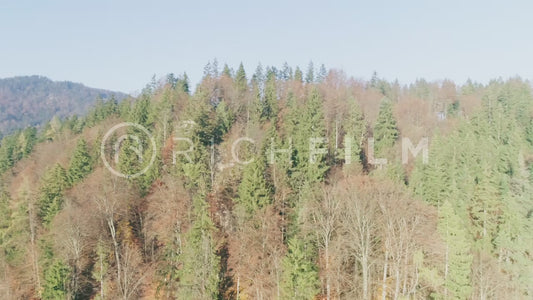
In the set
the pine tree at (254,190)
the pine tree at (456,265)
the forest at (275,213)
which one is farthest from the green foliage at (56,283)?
the pine tree at (456,265)

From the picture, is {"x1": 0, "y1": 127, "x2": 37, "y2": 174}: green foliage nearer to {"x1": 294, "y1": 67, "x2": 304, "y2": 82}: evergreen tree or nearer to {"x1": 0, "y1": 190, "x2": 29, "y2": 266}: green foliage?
{"x1": 0, "y1": 190, "x2": 29, "y2": 266}: green foliage

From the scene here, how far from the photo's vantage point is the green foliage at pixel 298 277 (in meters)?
25.8

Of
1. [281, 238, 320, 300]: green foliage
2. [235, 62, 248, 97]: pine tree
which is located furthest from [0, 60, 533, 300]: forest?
[235, 62, 248, 97]: pine tree

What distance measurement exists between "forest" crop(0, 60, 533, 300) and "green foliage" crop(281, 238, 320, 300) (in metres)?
0.08

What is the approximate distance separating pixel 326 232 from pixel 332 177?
14.3 metres

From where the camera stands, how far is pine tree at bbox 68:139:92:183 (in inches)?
1922

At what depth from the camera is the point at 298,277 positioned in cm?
2611

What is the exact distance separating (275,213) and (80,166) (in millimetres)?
29409

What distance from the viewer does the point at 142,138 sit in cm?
5619

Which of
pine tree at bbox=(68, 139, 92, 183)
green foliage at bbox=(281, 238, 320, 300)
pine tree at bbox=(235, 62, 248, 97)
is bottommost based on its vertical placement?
green foliage at bbox=(281, 238, 320, 300)

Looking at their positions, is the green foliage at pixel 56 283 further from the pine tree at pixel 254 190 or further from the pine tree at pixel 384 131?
the pine tree at pixel 384 131

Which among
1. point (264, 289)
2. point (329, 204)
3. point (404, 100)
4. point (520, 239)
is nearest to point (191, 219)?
point (264, 289)

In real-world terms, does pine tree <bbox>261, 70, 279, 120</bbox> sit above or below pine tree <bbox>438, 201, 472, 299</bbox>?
above
